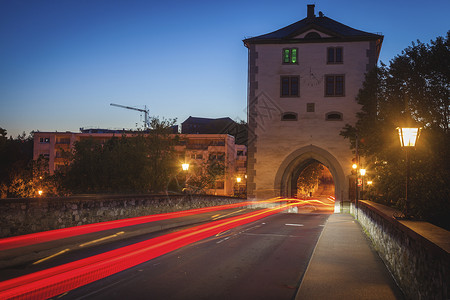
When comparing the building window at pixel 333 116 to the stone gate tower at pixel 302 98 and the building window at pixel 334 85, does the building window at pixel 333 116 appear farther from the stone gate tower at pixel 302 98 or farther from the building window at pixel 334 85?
the building window at pixel 334 85

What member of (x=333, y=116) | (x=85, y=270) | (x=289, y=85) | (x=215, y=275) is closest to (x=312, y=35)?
(x=289, y=85)

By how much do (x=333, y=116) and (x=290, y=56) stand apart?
21.4 ft

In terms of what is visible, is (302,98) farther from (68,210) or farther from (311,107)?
(68,210)

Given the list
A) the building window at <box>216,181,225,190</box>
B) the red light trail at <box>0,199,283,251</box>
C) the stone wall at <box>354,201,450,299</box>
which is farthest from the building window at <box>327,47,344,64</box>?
the building window at <box>216,181,225,190</box>

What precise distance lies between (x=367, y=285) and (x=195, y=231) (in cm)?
891

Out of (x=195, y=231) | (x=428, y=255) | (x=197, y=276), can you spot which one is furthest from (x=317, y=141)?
(x=428, y=255)

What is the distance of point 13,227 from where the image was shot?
12.3m

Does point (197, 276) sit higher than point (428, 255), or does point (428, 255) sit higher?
point (428, 255)

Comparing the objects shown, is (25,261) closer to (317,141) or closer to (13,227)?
(13,227)

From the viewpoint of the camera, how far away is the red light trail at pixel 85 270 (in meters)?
7.12

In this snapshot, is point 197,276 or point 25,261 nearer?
point 197,276

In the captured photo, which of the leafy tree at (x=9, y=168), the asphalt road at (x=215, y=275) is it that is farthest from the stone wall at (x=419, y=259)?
the leafy tree at (x=9, y=168)

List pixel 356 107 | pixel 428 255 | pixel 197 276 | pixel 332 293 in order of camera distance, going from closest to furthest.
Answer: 1. pixel 428 255
2. pixel 332 293
3. pixel 197 276
4. pixel 356 107

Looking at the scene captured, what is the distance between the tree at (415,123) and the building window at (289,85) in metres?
5.50
